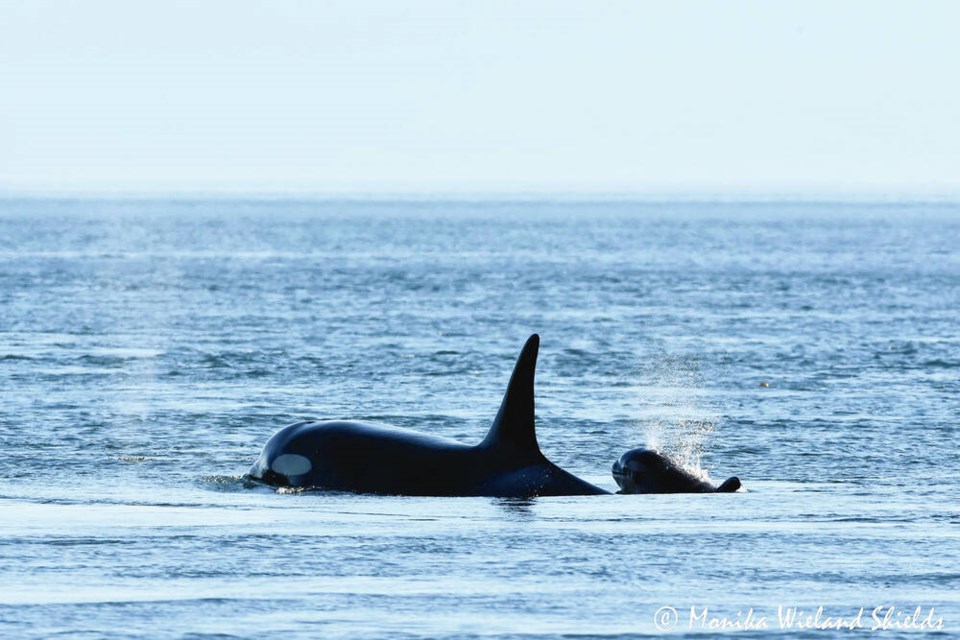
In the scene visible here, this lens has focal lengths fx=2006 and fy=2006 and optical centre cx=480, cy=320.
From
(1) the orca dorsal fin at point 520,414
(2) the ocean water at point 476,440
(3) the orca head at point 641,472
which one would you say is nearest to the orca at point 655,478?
(3) the orca head at point 641,472

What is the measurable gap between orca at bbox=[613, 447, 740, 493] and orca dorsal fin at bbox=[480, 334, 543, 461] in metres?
0.85

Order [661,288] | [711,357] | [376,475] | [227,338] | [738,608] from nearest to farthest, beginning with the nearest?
1. [738,608]
2. [376,475]
3. [711,357]
4. [227,338]
5. [661,288]

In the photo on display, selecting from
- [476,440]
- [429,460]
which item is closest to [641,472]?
[429,460]

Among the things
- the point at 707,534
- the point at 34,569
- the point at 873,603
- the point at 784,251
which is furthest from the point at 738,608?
the point at 784,251

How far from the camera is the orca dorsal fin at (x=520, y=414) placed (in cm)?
1552

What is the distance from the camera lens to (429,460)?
52.1 ft

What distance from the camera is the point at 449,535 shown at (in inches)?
524

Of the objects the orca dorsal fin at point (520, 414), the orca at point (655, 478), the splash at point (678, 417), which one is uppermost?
the orca dorsal fin at point (520, 414)

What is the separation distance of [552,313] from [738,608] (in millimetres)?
33051

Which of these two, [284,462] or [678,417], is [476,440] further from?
[284,462]

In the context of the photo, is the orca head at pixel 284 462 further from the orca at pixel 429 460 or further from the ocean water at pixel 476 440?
the ocean water at pixel 476 440

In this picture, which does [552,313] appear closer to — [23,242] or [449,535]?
[449,535]

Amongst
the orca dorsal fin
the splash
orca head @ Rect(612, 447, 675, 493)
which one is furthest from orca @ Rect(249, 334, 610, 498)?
the splash

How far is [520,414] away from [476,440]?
4.81 meters
